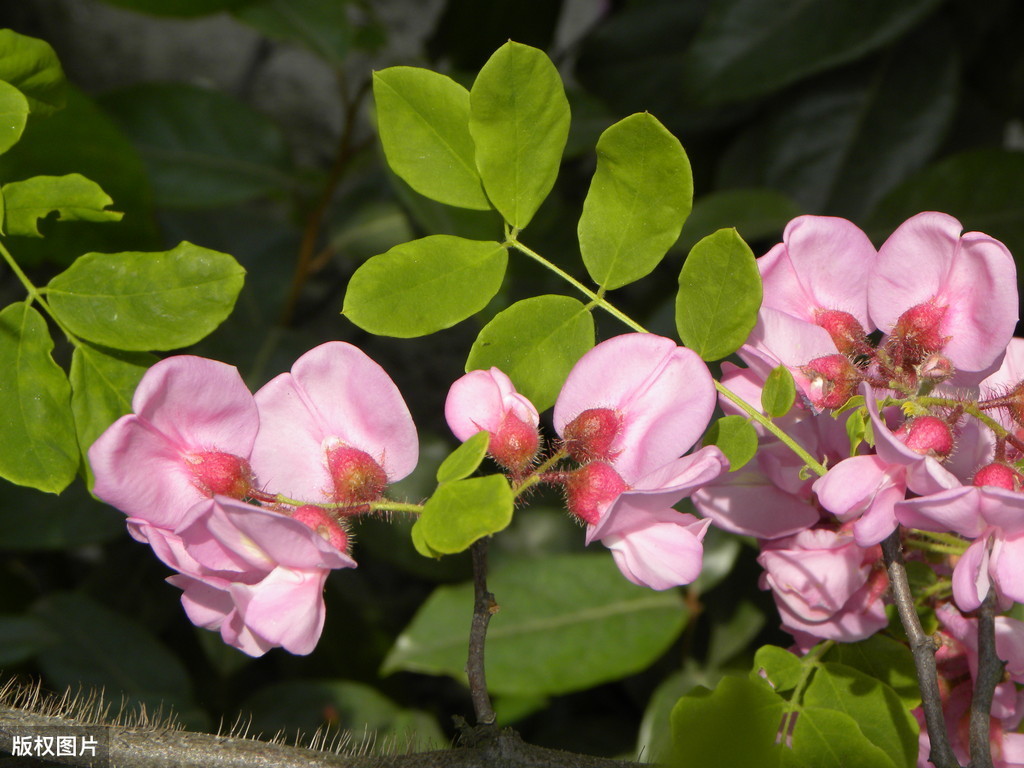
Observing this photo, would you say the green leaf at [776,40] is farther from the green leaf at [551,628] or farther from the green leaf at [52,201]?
the green leaf at [52,201]

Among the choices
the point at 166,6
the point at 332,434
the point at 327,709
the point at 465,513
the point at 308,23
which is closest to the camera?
the point at 465,513

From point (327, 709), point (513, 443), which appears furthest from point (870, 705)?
point (327, 709)

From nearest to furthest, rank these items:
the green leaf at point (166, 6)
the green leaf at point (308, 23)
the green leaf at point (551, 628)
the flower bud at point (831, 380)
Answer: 1. the flower bud at point (831, 380)
2. the green leaf at point (551, 628)
3. the green leaf at point (166, 6)
4. the green leaf at point (308, 23)

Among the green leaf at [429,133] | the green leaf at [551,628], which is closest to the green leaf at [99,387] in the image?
the green leaf at [429,133]

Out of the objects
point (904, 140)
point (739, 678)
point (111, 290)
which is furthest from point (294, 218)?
point (739, 678)

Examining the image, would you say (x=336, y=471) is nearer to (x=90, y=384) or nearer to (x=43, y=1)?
(x=90, y=384)

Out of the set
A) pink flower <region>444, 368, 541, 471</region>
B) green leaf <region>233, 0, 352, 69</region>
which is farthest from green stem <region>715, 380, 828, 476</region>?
green leaf <region>233, 0, 352, 69</region>

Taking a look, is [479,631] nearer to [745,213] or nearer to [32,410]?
[32,410]
